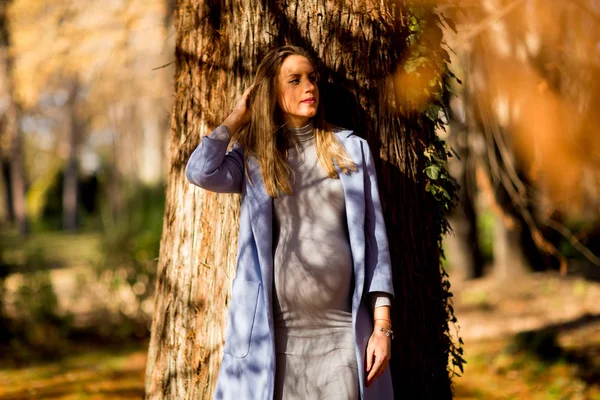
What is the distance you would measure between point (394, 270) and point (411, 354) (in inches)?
16.5

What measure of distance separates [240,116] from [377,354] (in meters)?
1.14

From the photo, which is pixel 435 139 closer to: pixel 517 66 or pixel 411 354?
pixel 411 354

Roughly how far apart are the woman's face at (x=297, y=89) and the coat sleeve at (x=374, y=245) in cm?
33

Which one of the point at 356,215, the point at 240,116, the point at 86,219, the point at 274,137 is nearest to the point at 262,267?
the point at 356,215

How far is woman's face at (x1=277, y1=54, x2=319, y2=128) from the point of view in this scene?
8.79ft

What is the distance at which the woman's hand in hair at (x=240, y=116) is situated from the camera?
277 centimetres

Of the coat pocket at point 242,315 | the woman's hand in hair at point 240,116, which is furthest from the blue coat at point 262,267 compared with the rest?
the woman's hand in hair at point 240,116

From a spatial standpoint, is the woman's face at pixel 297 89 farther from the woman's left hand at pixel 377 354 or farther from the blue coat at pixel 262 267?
the woman's left hand at pixel 377 354

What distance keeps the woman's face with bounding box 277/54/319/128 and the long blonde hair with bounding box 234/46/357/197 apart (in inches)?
1.3

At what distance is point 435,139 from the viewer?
3.33 metres

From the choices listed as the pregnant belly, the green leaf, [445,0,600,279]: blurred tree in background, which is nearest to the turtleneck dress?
the pregnant belly

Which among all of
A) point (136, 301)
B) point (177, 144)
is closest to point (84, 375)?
point (136, 301)

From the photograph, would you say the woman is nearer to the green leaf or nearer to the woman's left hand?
the woman's left hand

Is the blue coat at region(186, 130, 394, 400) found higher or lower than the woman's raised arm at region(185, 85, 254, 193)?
lower
